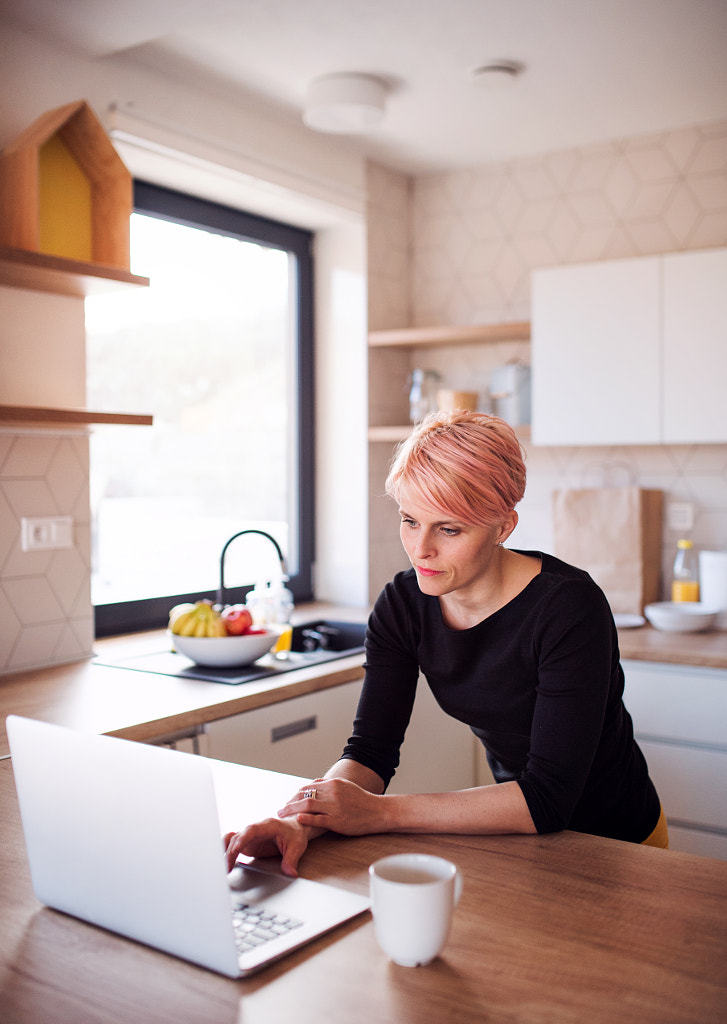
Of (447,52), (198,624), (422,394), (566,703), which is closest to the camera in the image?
(566,703)

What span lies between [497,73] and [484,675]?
1.89 m

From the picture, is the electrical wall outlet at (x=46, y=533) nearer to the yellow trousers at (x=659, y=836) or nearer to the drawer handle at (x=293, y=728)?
the drawer handle at (x=293, y=728)

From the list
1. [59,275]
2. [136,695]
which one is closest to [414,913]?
[136,695]

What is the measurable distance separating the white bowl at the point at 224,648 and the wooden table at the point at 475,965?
121 centimetres

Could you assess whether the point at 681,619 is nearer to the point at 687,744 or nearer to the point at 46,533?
the point at 687,744

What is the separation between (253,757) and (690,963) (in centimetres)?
141

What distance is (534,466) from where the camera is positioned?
11.6 ft

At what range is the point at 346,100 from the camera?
274 cm

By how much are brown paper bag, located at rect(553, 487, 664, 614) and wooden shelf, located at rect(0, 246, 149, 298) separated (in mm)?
1601

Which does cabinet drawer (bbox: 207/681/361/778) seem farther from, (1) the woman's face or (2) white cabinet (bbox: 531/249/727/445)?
(2) white cabinet (bbox: 531/249/727/445)

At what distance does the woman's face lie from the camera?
142cm

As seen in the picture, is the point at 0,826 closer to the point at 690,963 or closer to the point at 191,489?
the point at 690,963

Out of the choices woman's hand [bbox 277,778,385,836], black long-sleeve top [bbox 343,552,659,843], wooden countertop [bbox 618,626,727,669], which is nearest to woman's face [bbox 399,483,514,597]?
black long-sleeve top [bbox 343,552,659,843]

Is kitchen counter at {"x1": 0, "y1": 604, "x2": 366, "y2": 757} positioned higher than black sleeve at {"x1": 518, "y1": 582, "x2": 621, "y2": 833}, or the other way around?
black sleeve at {"x1": 518, "y1": 582, "x2": 621, "y2": 833}
